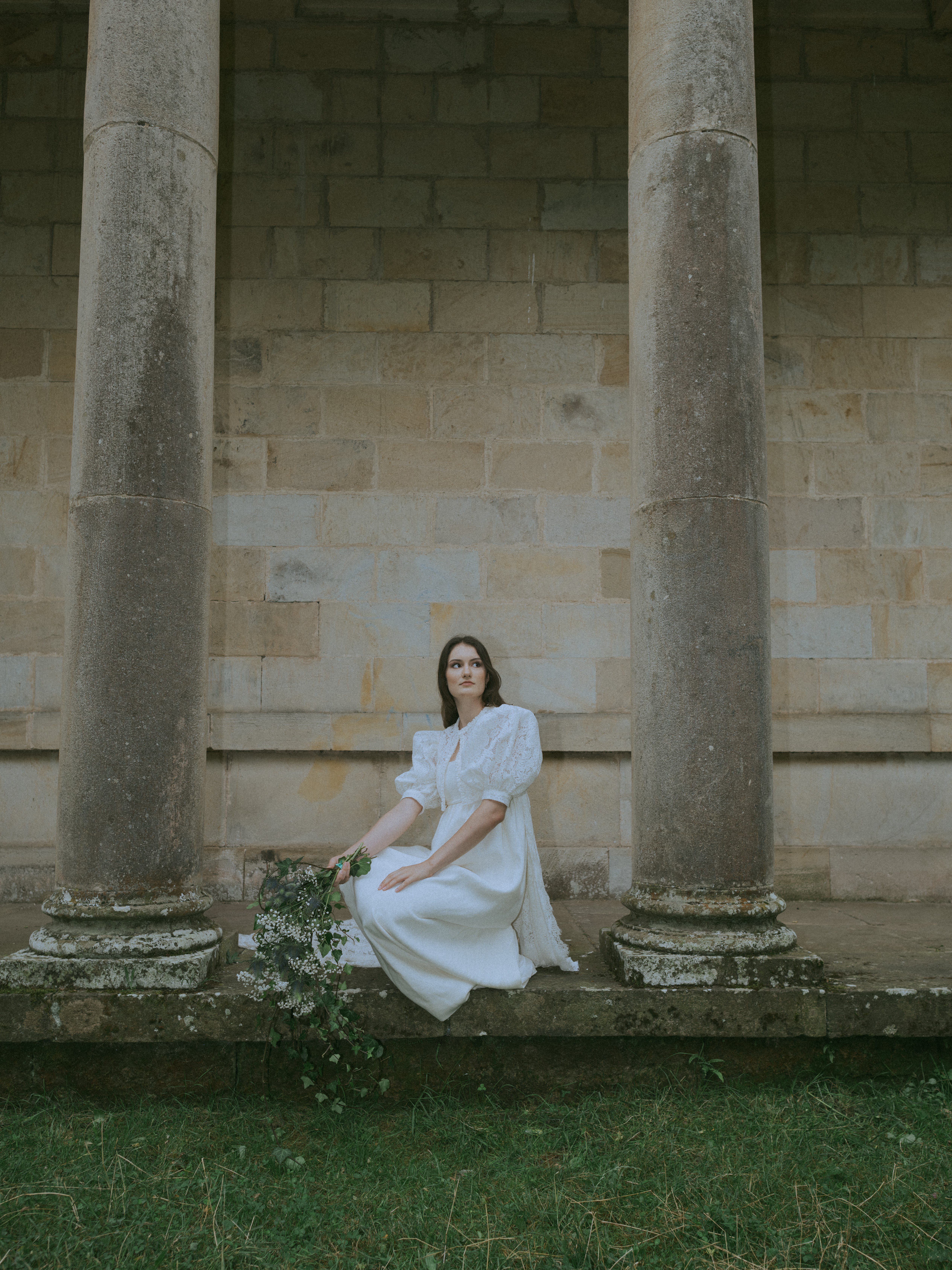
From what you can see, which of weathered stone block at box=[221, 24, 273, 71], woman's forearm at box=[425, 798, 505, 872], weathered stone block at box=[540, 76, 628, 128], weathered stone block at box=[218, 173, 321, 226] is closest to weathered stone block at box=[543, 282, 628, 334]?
weathered stone block at box=[540, 76, 628, 128]

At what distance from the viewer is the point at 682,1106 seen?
150 inches

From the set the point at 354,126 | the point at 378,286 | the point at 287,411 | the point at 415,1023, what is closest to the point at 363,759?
the point at 287,411

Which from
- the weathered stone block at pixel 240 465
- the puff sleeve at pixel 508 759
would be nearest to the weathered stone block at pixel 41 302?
the weathered stone block at pixel 240 465

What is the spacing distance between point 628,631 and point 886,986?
10.9 feet

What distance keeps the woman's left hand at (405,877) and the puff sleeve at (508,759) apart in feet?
1.34

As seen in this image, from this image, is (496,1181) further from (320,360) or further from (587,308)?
(587,308)

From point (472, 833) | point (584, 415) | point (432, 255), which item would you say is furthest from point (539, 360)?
point (472, 833)

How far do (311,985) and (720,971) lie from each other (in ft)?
5.23

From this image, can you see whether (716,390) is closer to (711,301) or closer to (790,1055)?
(711,301)

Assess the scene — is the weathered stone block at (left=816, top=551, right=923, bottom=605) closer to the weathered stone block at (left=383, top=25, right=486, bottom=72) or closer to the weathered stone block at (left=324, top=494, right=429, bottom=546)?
the weathered stone block at (left=324, top=494, right=429, bottom=546)

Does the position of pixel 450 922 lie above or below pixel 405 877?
below

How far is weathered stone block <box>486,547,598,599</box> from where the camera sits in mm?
6781

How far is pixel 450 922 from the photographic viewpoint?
13.2 feet

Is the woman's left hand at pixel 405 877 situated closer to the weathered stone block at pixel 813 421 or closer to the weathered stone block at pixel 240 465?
the weathered stone block at pixel 240 465
